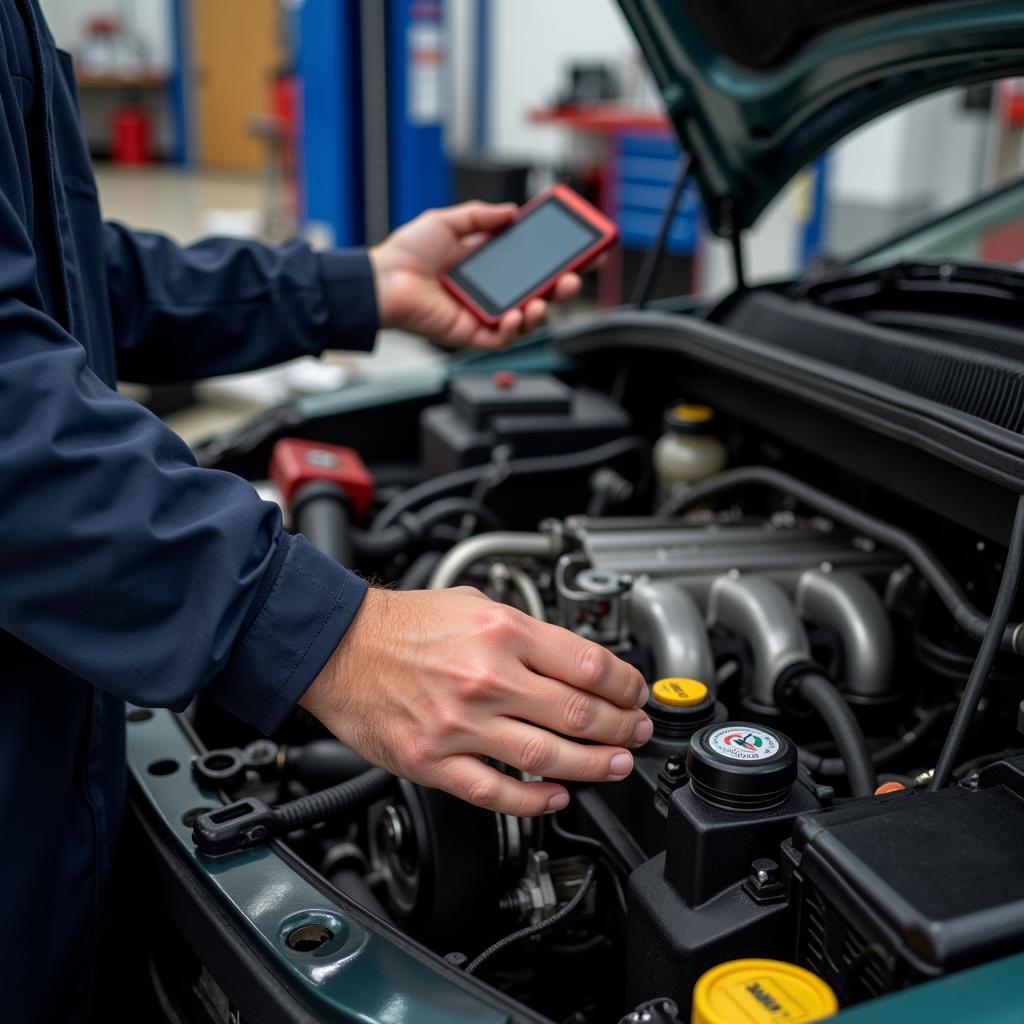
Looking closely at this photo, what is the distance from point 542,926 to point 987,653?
1.18ft

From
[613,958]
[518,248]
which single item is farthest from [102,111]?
[613,958]

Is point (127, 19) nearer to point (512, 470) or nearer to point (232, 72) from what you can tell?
point (232, 72)

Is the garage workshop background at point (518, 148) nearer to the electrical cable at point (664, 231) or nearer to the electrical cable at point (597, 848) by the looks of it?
the electrical cable at point (664, 231)

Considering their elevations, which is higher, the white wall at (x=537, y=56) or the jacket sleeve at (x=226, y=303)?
the white wall at (x=537, y=56)

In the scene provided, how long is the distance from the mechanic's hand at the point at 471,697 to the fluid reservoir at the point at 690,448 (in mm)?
649

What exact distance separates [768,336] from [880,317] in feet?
0.41

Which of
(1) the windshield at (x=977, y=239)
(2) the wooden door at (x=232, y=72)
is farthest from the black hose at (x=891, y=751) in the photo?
(2) the wooden door at (x=232, y=72)

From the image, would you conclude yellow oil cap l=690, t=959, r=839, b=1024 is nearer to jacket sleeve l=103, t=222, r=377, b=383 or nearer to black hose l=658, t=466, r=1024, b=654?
black hose l=658, t=466, r=1024, b=654

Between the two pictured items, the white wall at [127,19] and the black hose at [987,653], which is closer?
the black hose at [987,653]

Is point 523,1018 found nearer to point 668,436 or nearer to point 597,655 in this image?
point 597,655

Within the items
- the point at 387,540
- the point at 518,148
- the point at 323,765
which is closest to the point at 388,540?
the point at 387,540

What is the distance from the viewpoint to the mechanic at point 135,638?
0.66m

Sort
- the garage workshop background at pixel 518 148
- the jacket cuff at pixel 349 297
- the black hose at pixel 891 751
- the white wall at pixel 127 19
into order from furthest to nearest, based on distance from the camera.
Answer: the white wall at pixel 127 19 → the garage workshop background at pixel 518 148 → the jacket cuff at pixel 349 297 → the black hose at pixel 891 751

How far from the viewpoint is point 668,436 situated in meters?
1.39
